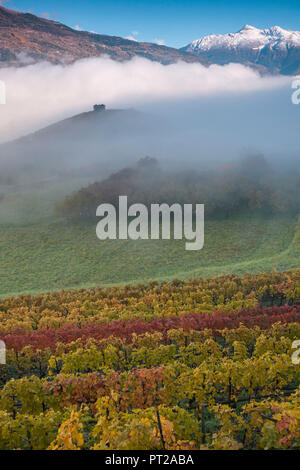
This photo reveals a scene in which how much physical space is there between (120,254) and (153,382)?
67827 mm

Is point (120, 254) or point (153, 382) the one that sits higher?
point (120, 254)

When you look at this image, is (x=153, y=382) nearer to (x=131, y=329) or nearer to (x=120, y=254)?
(x=131, y=329)

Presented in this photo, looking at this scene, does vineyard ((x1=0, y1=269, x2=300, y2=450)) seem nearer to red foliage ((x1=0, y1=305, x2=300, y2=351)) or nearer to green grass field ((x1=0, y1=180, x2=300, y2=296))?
red foliage ((x1=0, y1=305, x2=300, y2=351))

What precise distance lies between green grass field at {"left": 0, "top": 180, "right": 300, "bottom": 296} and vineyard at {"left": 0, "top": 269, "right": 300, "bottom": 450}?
32188 millimetres

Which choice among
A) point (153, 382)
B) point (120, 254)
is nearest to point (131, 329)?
point (153, 382)

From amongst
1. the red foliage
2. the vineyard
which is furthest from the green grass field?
the red foliage

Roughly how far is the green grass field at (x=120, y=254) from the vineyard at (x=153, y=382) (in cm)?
3219

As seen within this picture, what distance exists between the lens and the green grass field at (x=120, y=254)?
73.1 meters

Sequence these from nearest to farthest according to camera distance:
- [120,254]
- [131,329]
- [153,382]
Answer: [153,382] → [131,329] → [120,254]

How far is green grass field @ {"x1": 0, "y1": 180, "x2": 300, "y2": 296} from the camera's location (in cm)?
7306

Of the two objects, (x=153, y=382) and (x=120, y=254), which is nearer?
(x=153, y=382)

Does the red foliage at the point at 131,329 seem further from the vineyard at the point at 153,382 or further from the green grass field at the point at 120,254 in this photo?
the green grass field at the point at 120,254

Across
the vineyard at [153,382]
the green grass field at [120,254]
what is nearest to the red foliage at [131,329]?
the vineyard at [153,382]

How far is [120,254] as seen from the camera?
85.9m
